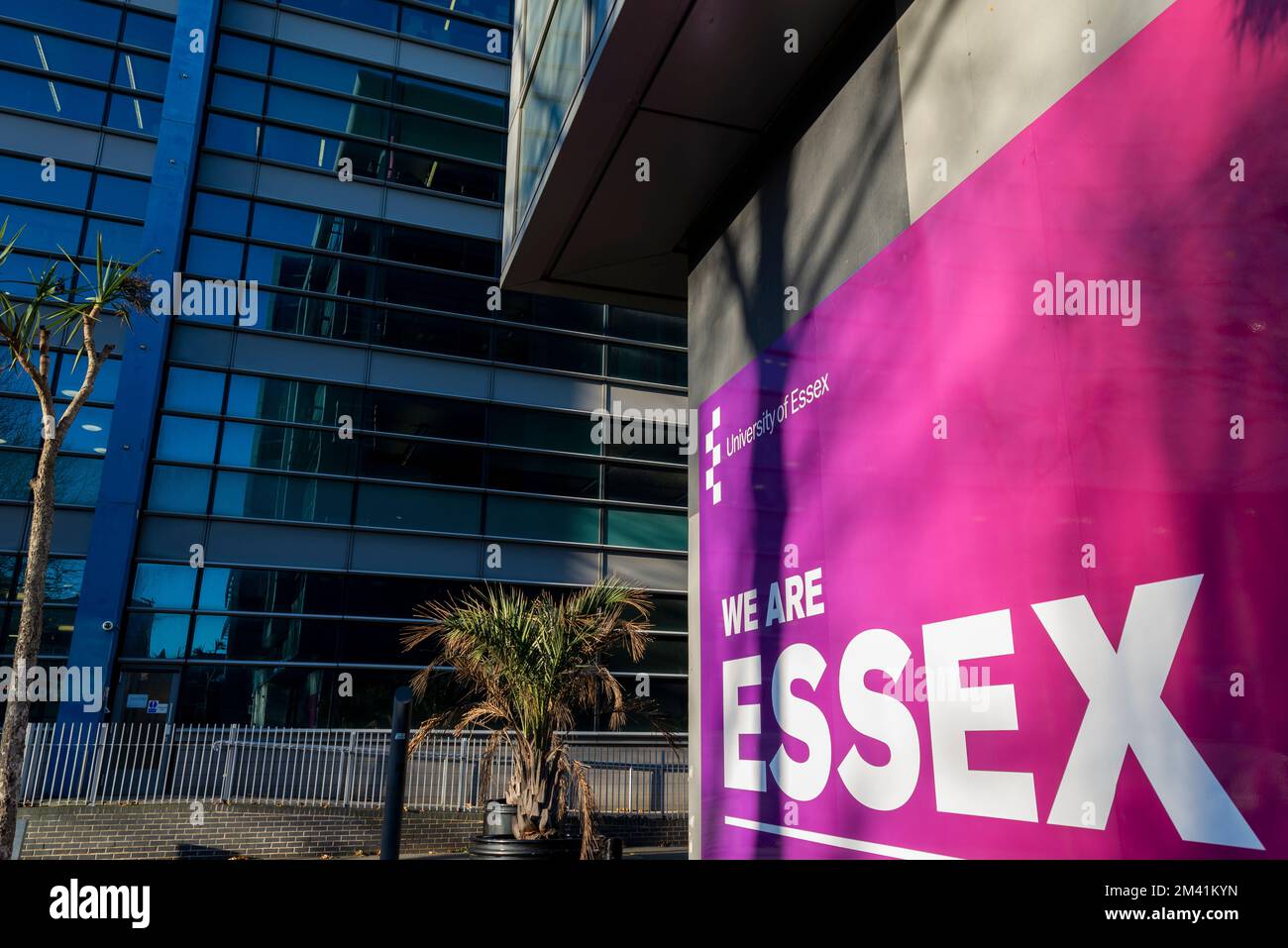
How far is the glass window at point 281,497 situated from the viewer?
2075 cm

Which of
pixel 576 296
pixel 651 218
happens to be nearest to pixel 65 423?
pixel 576 296

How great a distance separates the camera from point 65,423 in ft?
40.9

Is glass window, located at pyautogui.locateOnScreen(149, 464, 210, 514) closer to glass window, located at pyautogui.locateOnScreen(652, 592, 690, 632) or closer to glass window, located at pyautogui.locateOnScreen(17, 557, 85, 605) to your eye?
glass window, located at pyautogui.locateOnScreen(17, 557, 85, 605)

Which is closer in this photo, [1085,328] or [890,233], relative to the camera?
[1085,328]

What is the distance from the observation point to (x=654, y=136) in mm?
6672

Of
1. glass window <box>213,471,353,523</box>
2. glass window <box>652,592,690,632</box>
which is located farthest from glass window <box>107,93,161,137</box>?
glass window <box>652,592,690,632</box>

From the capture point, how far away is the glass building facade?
20.1 meters

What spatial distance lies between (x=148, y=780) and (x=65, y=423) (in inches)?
282

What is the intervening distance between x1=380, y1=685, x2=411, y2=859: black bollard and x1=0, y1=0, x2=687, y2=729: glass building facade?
1217cm

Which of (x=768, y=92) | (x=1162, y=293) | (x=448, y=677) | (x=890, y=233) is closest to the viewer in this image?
(x=1162, y=293)

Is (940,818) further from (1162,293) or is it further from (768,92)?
(768,92)

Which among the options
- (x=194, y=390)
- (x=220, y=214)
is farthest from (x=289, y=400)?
(x=220, y=214)

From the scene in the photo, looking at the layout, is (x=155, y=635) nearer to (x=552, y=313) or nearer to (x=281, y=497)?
(x=281, y=497)

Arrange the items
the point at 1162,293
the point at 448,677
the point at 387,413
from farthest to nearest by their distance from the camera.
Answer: the point at 387,413, the point at 448,677, the point at 1162,293
